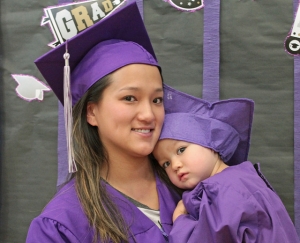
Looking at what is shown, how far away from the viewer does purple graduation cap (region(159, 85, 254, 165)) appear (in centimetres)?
120

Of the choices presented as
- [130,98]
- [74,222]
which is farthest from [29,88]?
[74,222]

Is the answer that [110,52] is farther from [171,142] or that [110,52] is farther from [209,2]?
[209,2]

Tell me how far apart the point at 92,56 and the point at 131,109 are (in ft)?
0.72

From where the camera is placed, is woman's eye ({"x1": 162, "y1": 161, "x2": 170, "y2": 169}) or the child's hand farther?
woman's eye ({"x1": 162, "y1": 161, "x2": 170, "y2": 169})

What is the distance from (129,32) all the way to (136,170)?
47 cm

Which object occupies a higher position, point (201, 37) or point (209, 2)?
point (209, 2)

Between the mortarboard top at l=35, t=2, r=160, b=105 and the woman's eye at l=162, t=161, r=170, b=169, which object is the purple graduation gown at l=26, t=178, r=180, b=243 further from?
the mortarboard top at l=35, t=2, r=160, b=105

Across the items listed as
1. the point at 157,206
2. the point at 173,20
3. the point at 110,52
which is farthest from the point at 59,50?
the point at 173,20

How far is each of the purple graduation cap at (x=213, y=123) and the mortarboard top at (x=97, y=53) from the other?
20 cm

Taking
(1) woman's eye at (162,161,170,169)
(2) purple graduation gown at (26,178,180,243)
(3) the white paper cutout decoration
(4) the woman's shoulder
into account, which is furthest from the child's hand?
(3) the white paper cutout decoration

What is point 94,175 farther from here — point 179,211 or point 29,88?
point 29,88

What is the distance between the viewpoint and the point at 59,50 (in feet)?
3.82

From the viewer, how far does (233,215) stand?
37.8 inches

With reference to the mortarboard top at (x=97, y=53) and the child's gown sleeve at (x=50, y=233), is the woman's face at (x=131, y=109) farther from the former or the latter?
the child's gown sleeve at (x=50, y=233)
